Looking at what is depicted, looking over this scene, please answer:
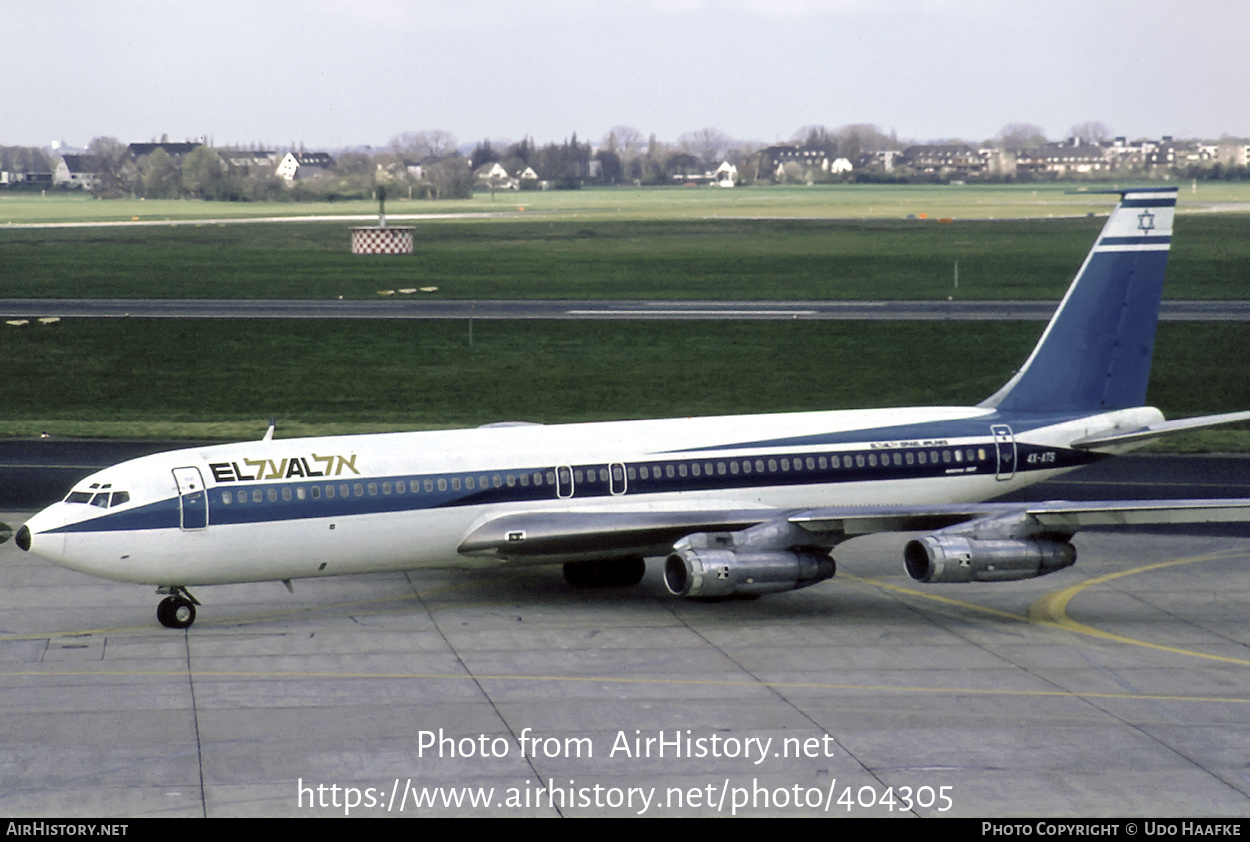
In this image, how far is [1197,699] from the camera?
87.5 feet

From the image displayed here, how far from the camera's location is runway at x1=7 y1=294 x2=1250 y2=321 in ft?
282

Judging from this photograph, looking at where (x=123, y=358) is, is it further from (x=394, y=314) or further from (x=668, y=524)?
(x=668, y=524)

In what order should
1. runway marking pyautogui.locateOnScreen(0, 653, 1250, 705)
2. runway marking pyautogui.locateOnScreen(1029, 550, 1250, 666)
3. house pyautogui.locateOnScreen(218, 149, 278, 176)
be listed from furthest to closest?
1. house pyautogui.locateOnScreen(218, 149, 278, 176)
2. runway marking pyautogui.locateOnScreen(1029, 550, 1250, 666)
3. runway marking pyautogui.locateOnScreen(0, 653, 1250, 705)

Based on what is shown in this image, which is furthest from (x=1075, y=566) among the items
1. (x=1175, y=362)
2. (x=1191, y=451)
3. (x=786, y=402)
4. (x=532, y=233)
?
(x=532, y=233)

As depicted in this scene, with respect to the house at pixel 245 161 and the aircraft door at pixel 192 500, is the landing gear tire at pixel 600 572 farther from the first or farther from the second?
the house at pixel 245 161

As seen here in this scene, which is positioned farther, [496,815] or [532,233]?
[532,233]

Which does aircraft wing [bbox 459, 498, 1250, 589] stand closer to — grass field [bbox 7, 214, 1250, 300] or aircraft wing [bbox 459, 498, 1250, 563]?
aircraft wing [bbox 459, 498, 1250, 563]

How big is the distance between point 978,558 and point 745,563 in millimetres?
4922

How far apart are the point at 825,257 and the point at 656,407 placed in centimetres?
7209

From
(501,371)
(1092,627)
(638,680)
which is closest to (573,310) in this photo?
(501,371)

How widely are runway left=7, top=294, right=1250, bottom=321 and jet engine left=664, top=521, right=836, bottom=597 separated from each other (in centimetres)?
5253

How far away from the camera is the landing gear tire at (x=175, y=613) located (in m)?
31.1

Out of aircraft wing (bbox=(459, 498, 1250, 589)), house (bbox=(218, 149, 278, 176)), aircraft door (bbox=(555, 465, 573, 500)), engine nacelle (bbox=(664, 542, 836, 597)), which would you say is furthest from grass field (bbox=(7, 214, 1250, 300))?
engine nacelle (bbox=(664, 542, 836, 597))

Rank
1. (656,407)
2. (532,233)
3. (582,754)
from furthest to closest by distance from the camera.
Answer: (532,233) < (656,407) < (582,754)
